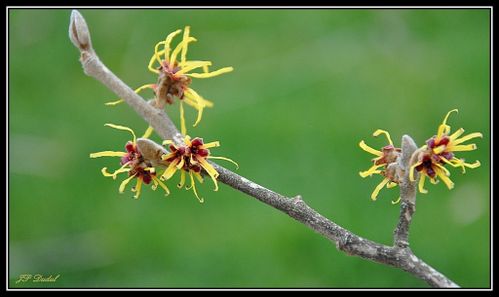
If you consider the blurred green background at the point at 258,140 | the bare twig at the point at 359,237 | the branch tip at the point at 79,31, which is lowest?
the bare twig at the point at 359,237

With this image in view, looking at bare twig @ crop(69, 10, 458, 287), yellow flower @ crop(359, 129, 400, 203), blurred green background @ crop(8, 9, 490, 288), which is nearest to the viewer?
bare twig @ crop(69, 10, 458, 287)

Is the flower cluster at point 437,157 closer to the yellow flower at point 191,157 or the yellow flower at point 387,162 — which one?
the yellow flower at point 387,162

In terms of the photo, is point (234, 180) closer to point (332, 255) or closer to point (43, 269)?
point (332, 255)

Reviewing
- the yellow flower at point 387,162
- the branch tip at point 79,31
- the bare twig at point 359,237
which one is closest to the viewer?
the bare twig at point 359,237

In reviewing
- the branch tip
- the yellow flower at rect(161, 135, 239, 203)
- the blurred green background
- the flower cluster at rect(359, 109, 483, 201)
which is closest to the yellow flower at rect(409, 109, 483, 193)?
the flower cluster at rect(359, 109, 483, 201)

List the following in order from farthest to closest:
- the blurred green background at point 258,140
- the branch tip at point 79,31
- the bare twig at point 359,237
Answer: the blurred green background at point 258,140
the branch tip at point 79,31
the bare twig at point 359,237

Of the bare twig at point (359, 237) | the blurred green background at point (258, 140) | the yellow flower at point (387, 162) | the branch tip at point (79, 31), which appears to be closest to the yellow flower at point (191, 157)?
the bare twig at point (359, 237)

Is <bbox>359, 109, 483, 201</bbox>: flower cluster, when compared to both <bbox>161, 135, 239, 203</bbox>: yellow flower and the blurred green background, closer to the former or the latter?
<bbox>161, 135, 239, 203</bbox>: yellow flower

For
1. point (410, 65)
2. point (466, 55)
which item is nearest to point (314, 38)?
point (410, 65)

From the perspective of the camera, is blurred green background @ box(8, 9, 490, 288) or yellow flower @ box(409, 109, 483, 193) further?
blurred green background @ box(8, 9, 490, 288)
